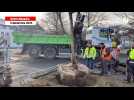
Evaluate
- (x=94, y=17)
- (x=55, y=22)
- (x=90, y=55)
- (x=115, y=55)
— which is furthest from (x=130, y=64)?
(x=55, y=22)

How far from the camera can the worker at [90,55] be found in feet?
29.7

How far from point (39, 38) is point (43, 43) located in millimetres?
188

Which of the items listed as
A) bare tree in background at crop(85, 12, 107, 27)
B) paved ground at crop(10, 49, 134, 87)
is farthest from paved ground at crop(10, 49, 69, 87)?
bare tree in background at crop(85, 12, 107, 27)

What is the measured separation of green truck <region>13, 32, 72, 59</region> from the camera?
8953 mm

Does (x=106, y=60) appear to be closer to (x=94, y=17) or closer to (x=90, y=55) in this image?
(x=90, y=55)

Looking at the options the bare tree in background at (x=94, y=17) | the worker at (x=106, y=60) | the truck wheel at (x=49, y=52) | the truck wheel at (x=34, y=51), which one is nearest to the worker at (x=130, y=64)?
the worker at (x=106, y=60)

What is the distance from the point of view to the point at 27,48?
9.08 m

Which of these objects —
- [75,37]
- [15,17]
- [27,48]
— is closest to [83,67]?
[75,37]

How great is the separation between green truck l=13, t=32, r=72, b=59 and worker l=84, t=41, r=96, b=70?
0.51 m

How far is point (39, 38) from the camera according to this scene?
29.9 feet

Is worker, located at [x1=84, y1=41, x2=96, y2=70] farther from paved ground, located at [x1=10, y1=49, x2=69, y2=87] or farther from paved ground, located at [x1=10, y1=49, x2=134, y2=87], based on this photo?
paved ground, located at [x1=10, y1=49, x2=69, y2=87]

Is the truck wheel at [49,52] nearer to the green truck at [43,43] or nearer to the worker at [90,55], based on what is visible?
the green truck at [43,43]

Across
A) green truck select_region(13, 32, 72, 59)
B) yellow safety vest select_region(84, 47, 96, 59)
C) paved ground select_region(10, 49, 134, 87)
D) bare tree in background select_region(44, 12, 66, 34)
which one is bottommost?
paved ground select_region(10, 49, 134, 87)
